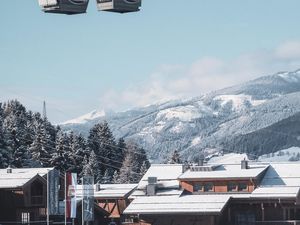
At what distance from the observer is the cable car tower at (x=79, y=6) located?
88.7 ft

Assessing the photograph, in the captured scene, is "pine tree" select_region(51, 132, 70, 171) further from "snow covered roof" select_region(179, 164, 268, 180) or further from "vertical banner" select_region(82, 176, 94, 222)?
"vertical banner" select_region(82, 176, 94, 222)

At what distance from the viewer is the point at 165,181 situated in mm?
85625

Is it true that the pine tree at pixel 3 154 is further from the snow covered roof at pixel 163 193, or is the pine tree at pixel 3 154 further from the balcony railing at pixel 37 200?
the snow covered roof at pixel 163 193

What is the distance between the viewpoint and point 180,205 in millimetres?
78812

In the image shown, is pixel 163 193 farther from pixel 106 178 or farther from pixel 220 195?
pixel 106 178

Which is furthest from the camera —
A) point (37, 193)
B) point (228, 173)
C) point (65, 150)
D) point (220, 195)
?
point (65, 150)

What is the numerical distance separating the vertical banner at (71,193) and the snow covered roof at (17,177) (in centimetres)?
1345

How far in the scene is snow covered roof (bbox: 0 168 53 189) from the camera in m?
80.2

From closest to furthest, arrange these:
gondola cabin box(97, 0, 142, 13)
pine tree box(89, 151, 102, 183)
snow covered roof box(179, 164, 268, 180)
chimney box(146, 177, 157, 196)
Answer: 1. gondola cabin box(97, 0, 142, 13)
2. snow covered roof box(179, 164, 268, 180)
3. chimney box(146, 177, 157, 196)
4. pine tree box(89, 151, 102, 183)

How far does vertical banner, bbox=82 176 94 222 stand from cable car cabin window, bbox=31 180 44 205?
1461 cm

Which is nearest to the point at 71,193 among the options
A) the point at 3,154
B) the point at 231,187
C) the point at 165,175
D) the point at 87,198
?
the point at 87,198

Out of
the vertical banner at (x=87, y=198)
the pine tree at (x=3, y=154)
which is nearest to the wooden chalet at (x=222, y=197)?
the vertical banner at (x=87, y=198)

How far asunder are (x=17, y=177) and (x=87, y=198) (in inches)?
636

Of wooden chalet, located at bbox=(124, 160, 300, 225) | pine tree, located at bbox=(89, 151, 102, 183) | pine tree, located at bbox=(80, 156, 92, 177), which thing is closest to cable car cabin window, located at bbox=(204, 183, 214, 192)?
wooden chalet, located at bbox=(124, 160, 300, 225)
